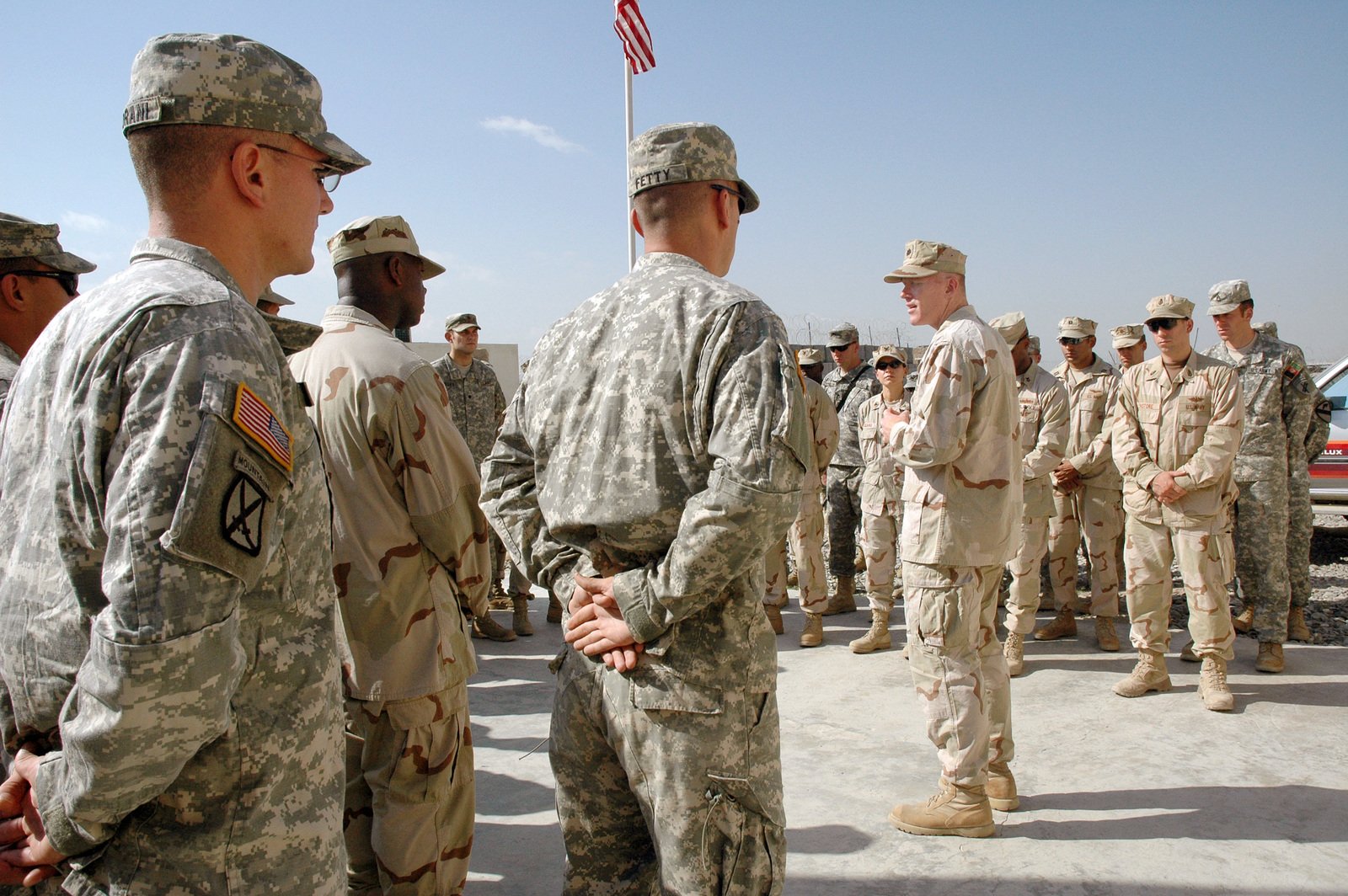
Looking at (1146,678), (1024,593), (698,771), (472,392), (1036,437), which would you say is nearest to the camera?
(698,771)

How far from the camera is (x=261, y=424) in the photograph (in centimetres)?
125

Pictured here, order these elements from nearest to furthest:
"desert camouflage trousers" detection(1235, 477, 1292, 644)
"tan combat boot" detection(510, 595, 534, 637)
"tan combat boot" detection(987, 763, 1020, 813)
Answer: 1. "tan combat boot" detection(987, 763, 1020, 813)
2. "desert camouflage trousers" detection(1235, 477, 1292, 644)
3. "tan combat boot" detection(510, 595, 534, 637)

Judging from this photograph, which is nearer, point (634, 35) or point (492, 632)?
point (492, 632)

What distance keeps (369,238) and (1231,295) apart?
5130mm

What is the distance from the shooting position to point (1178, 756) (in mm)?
4039

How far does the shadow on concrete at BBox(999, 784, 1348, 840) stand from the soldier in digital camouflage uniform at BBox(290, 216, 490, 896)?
7.20ft

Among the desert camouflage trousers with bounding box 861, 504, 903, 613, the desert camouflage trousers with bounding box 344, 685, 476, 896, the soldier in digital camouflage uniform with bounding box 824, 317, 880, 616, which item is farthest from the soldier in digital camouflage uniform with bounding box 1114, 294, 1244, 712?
the desert camouflage trousers with bounding box 344, 685, 476, 896

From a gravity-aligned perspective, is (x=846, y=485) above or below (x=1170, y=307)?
below

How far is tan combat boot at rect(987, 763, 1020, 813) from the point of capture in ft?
11.6

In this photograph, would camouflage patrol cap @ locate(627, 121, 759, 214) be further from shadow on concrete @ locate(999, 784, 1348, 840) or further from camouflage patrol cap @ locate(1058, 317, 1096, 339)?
camouflage patrol cap @ locate(1058, 317, 1096, 339)

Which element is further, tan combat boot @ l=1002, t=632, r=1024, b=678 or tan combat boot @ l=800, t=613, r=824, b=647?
tan combat boot @ l=800, t=613, r=824, b=647

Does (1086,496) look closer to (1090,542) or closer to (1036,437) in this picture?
(1090,542)

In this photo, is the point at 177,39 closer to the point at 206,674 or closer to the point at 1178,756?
the point at 206,674

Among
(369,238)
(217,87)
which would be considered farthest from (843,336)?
(217,87)
